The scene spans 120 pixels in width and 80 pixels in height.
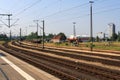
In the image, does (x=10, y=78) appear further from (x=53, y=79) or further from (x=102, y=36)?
(x=102, y=36)

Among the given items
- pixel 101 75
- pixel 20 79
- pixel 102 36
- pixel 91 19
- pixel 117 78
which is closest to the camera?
pixel 20 79

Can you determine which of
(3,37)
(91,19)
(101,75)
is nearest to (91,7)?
(91,19)

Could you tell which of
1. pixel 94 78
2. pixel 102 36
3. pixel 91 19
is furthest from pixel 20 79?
pixel 102 36

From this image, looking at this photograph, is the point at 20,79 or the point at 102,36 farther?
the point at 102,36

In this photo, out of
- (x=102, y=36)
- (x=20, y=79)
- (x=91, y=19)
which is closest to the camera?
(x=20, y=79)

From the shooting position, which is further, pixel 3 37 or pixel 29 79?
pixel 3 37

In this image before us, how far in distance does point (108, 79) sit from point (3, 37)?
18004 cm

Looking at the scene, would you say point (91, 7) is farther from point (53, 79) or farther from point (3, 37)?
point (3, 37)

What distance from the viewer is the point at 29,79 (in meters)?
16.0

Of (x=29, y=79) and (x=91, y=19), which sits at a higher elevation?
(x=91, y=19)

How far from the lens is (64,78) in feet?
58.3

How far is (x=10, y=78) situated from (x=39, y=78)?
59.4 inches

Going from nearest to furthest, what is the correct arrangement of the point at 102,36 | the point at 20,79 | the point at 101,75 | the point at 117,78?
the point at 20,79
the point at 117,78
the point at 101,75
the point at 102,36

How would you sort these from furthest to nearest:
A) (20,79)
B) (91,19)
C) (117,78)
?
(91,19)
(117,78)
(20,79)
